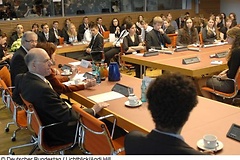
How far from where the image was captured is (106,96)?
10.1ft

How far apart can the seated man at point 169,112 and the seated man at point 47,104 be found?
134cm

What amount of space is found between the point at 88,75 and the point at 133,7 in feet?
26.6

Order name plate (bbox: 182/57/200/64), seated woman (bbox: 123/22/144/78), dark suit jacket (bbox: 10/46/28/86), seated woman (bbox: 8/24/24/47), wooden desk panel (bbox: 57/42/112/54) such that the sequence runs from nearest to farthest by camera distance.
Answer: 1. dark suit jacket (bbox: 10/46/28/86)
2. name plate (bbox: 182/57/200/64)
3. seated woman (bbox: 123/22/144/78)
4. wooden desk panel (bbox: 57/42/112/54)
5. seated woman (bbox: 8/24/24/47)

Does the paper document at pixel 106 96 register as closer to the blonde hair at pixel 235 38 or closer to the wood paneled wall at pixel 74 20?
the blonde hair at pixel 235 38

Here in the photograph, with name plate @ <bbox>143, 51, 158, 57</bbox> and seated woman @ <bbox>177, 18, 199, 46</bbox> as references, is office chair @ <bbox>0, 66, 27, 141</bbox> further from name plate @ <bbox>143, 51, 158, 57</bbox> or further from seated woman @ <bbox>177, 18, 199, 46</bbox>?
seated woman @ <bbox>177, 18, 199, 46</bbox>

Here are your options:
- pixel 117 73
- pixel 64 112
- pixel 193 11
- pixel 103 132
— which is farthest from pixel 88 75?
pixel 193 11

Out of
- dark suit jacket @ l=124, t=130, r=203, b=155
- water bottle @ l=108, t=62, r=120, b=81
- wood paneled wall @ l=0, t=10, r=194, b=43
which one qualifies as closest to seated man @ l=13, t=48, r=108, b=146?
water bottle @ l=108, t=62, r=120, b=81

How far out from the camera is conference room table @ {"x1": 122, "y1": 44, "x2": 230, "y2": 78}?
4.26 meters

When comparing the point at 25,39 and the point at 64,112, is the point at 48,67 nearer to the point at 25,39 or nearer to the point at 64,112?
the point at 64,112

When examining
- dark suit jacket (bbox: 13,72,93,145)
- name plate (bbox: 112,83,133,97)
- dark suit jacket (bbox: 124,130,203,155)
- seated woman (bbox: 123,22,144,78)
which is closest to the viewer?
dark suit jacket (bbox: 124,130,203,155)

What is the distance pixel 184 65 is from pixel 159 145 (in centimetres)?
315

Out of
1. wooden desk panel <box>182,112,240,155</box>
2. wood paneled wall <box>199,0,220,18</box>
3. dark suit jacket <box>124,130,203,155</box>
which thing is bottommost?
wooden desk panel <box>182,112,240,155</box>

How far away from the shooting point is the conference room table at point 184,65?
4.26 meters

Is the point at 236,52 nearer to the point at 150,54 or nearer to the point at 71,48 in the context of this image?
the point at 150,54
